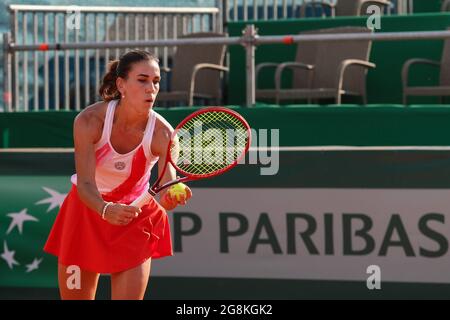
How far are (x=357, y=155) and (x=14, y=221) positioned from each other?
2.38m

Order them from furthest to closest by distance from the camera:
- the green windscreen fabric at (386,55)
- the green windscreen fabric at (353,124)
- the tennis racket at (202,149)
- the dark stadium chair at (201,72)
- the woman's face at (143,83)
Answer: the dark stadium chair at (201,72)
the green windscreen fabric at (386,55)
the green windscreen fabric at (353,124)
the tennis racket at (202,149)
the woman's face at (143,83)

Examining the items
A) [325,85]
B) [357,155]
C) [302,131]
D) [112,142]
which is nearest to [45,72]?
[325,85]

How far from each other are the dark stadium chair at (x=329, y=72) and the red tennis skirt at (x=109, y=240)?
154 inches

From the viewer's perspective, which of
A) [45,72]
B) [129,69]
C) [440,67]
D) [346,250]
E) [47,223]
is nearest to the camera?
[129,69]

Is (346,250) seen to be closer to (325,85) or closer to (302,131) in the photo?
(302,131)

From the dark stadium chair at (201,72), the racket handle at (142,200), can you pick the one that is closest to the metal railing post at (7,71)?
the dark stadium chair at (201,72)

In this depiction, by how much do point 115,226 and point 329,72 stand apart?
185 inches

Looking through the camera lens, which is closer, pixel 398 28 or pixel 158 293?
pixel 158 293

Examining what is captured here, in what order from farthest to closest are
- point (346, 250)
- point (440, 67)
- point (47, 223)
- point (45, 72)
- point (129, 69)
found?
point (45, 72), point (440, 67), point (47, 223), point (346, 250), point (129, 69)

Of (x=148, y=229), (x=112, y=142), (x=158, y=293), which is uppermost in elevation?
(x=112, y=142)

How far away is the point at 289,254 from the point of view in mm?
7664

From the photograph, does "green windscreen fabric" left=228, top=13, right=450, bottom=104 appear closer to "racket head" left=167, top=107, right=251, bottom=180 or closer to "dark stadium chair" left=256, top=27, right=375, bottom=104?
"dark stadium chair" left=256, top=27, right=375, bottom=104

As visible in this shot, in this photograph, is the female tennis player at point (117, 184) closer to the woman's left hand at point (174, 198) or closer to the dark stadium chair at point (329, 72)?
the woman's left hand at point (174, 198)

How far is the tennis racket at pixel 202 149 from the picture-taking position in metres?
5.61
